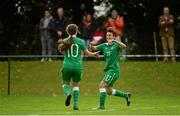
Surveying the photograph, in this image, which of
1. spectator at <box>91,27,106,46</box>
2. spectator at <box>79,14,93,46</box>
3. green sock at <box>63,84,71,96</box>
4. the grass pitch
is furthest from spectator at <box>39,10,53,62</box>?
green sock at <box>63,84,71,96</box>

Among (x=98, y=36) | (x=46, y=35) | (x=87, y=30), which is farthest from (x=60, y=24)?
(x=98, y=36)

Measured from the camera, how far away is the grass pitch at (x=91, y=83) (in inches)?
943

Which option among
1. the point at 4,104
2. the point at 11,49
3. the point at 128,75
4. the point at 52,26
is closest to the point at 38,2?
the point at 11,49

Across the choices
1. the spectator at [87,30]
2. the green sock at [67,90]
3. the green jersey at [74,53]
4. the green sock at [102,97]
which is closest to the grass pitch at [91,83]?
the spectator at [87,30]

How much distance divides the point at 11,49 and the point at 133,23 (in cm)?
679

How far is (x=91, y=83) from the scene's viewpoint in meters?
29.3

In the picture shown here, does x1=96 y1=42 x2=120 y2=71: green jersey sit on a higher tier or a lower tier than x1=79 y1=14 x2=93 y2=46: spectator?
lower

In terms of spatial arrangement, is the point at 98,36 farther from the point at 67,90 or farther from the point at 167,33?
the point at 67,90

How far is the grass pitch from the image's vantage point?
23953mm

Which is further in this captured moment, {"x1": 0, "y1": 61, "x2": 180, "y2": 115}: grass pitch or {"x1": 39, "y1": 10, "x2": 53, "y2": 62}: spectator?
{"x1": 39, "y1": 10, "x2": 53, "y2": 62}: spectator

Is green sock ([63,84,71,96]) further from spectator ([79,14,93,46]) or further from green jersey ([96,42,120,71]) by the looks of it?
spectator ([79,14,93,46])

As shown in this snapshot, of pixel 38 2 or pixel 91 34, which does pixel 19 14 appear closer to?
pixel 38 2

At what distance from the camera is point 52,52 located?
108 feet

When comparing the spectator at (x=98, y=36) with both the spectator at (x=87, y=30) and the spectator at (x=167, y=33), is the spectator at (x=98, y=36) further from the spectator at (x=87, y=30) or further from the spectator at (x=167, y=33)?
the spectator at (x=167, y=33)
